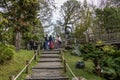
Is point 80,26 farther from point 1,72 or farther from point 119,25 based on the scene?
point 1,72

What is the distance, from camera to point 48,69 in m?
20.2

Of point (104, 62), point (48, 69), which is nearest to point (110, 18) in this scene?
point (104, 62)

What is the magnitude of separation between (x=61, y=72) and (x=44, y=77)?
6.81 feet

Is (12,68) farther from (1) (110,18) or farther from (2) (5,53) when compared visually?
(1) (110,18)

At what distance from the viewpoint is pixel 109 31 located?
38844mm

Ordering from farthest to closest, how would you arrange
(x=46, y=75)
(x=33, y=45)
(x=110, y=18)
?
1. (x=110, y=18)
2. (x=33, y=45)
3. (x=46, y=75)

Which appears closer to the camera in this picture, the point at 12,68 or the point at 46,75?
the point at 46,75

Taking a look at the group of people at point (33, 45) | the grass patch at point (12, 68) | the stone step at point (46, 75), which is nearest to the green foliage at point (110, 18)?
the group of people at point (33, 45)

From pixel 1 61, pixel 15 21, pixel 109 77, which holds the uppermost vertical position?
pixel 15 21

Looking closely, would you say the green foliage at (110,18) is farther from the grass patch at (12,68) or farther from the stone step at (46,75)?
the stone step at (46,75)

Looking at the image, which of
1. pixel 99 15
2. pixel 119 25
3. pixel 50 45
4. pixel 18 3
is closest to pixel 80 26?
pixel 99 15

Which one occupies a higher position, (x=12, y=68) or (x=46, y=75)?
(x=12, y=68)

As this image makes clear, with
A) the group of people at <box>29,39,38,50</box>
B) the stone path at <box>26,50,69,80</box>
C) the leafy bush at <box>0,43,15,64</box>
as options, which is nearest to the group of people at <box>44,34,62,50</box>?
the group of people at <box>29,39,38,50</box>

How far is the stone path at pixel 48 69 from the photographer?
17031 millimetres
